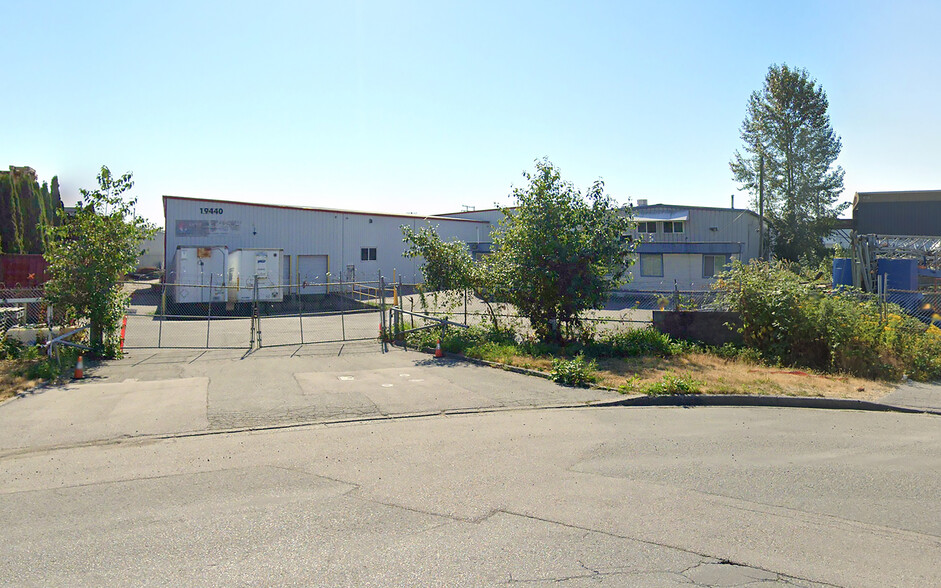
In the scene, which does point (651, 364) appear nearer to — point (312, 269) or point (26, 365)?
point (26, 365)

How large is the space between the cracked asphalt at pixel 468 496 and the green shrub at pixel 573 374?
1.72 meters

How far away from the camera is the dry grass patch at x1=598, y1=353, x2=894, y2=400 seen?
1118cm

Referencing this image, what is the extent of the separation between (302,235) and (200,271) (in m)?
9.05

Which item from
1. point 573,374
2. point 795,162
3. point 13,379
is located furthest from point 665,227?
point 13,379

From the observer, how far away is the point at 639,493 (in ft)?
20.4

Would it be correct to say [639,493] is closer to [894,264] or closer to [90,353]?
[90,353]

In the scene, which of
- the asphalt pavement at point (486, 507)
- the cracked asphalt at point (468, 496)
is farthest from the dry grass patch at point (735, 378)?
the asphalt pavement at point (486, 507)

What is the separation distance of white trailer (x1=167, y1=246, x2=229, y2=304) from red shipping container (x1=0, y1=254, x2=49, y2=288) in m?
6.27

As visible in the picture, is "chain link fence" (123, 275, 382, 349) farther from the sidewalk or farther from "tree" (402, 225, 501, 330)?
the sidewalk

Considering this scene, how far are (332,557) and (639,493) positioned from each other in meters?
3.09

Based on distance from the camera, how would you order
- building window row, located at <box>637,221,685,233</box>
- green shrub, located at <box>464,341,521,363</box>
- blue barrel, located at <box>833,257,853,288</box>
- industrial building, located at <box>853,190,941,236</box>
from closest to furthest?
green shrub, located at <box>464,341,521,363</box>, blue barrel, located at <box>833,257,853,288</box>, building window row, located at <box>637,221,685,233</box>, industrial building, located at <box>853,190,941,236</box>

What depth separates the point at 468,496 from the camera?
6.15m

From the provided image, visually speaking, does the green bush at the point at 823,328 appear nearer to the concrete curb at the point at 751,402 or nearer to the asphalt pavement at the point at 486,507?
the concrete curb at the point at 751,402

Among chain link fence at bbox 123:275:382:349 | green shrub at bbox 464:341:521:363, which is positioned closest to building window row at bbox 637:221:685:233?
chain link fence at bbox 123:275:382:349
